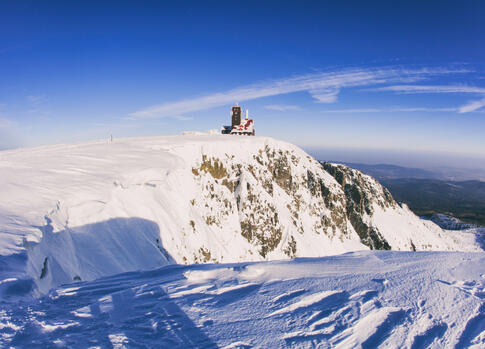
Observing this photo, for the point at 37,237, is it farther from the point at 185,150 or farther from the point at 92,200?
the point at 185,150

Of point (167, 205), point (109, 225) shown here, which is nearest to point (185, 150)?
point (167, 205)

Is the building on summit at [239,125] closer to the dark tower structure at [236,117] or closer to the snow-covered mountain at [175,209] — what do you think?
the dark tower structure at [236,117]

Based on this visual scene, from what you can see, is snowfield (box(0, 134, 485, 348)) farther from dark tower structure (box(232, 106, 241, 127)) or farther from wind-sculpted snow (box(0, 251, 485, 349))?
dark tower structure (box(232, 106, 241, 127))

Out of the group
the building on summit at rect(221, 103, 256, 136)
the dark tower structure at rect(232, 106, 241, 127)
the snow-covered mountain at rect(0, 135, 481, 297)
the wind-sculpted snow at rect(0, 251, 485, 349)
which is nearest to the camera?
the wind-sculpted snow at rect(0, 251, 485, 349)

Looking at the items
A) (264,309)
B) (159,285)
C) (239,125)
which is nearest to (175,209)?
(159,285)

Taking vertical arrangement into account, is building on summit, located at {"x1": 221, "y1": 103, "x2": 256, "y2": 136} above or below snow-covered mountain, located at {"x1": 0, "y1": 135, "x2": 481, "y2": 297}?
above

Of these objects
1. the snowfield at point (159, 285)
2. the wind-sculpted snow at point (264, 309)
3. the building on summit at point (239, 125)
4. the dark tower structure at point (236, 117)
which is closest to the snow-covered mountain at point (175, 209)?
the snowfield at point (159, 285)

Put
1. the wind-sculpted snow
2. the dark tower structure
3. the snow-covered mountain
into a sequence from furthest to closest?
1. the dark tower structure
2. the snow-covered mountain
3. the wind-sculpted snow

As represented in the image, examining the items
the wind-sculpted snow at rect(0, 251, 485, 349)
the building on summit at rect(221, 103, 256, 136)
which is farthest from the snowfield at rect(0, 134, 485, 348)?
the building on summit at rect(221, 103, 256, 136)
